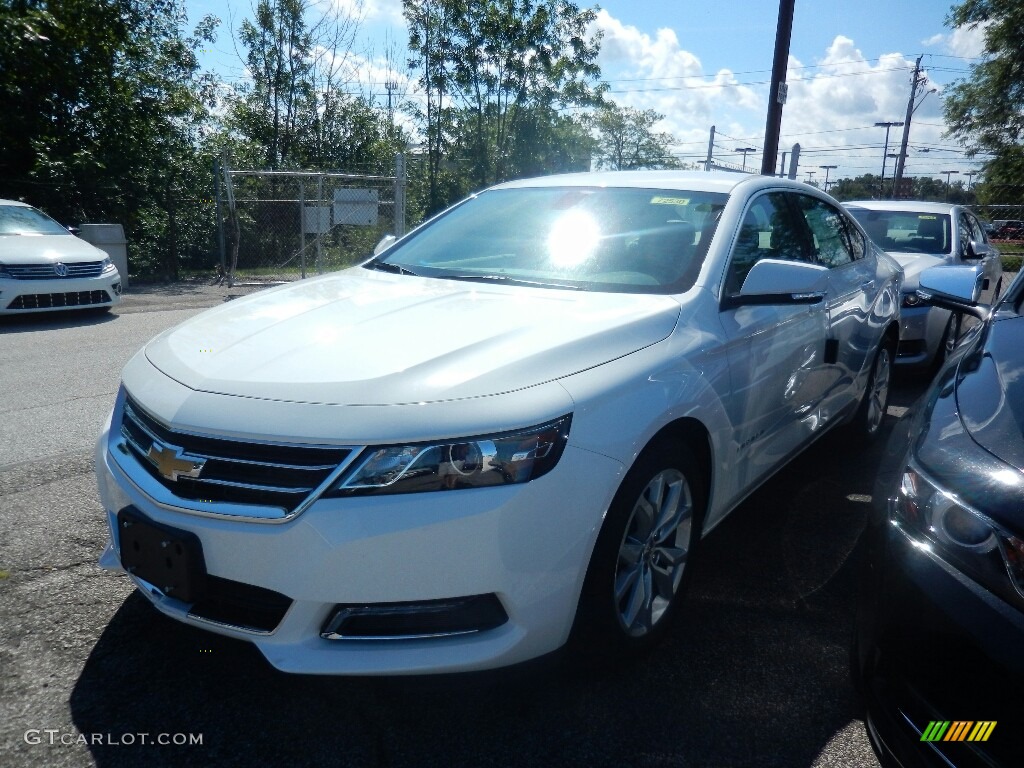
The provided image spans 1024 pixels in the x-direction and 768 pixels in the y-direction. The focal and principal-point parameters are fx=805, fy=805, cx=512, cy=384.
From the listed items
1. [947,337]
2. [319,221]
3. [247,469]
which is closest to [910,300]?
[947,337]

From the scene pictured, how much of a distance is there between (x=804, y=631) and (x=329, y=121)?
22.3 metres

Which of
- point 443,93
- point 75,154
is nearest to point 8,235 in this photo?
point 75,154

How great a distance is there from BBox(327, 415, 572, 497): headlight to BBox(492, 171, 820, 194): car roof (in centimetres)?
194

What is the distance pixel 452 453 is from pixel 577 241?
162 centimetres

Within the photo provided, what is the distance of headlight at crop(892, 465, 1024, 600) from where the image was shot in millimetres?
1540

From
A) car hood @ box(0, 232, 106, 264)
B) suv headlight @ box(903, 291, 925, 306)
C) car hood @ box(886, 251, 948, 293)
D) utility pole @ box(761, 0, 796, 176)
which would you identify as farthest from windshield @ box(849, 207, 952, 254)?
car hood @ box(0, 232, 106, 264)

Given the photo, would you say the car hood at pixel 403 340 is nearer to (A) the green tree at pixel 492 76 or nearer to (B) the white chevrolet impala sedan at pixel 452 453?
(B) the white chevrolet impala sedan at pixel 452 453

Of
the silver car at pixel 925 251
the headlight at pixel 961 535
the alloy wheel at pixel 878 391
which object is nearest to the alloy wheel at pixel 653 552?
the headlight at pixel 961 535

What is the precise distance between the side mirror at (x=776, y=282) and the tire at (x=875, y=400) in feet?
6.67

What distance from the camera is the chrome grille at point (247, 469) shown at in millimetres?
1997

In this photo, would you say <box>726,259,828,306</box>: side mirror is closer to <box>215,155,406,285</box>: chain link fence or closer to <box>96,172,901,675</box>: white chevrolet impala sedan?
<box>96,172,901,675</box>: white chevrolet impala sedan

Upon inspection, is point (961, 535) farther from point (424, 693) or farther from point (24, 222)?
point (24, 222)

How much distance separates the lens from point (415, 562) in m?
1.96

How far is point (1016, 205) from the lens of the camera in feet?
98.1
